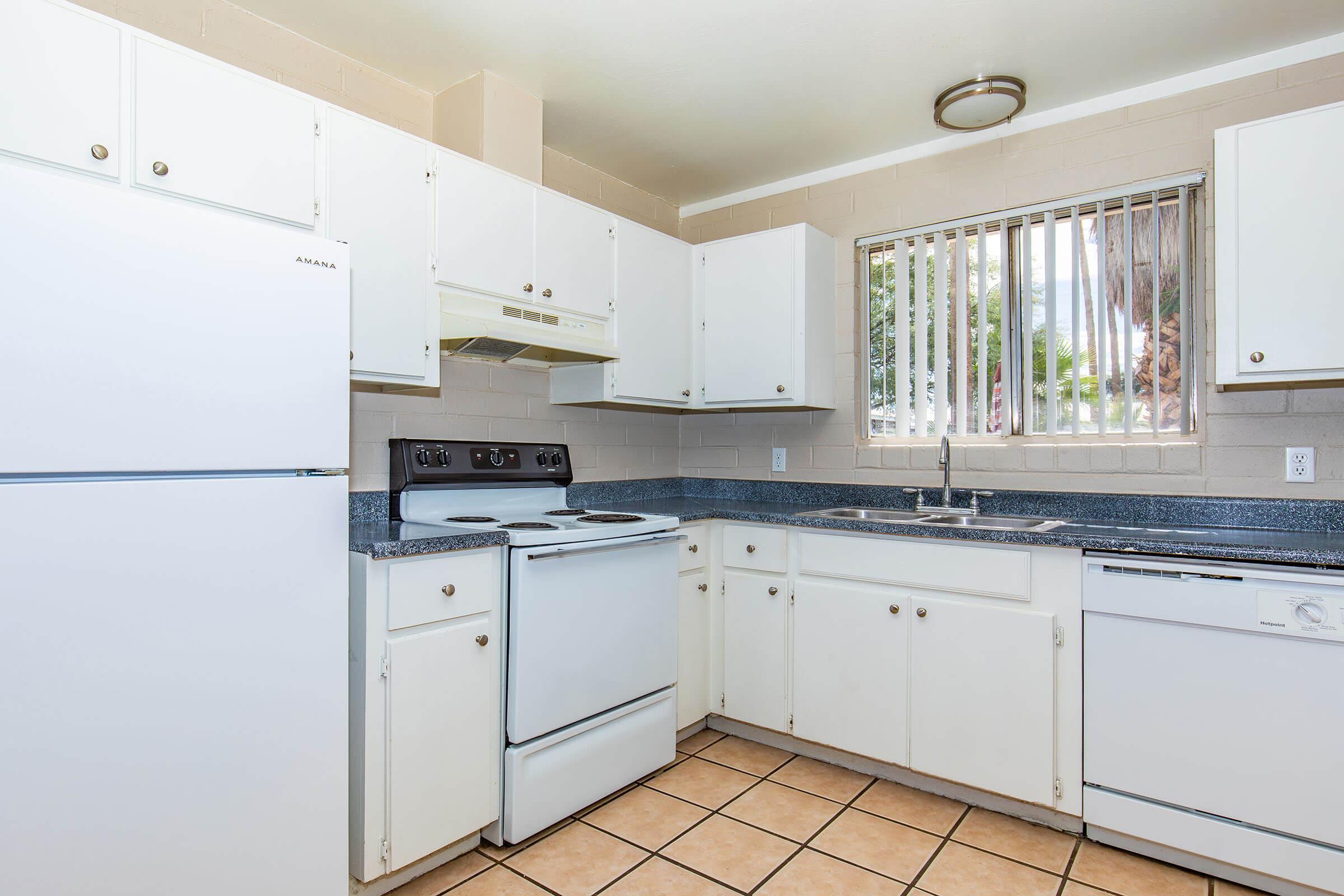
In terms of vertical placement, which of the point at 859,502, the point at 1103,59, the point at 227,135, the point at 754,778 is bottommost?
the point at 754,778

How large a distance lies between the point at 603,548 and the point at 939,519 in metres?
1.32

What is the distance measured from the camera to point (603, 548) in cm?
231

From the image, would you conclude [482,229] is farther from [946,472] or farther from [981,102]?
[946,472]

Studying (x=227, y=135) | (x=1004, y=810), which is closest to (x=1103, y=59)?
(x=1004, y=810)

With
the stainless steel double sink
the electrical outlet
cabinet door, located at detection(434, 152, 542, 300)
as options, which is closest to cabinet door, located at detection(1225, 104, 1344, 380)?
the electrical outlet

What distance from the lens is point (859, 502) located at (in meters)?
3.13

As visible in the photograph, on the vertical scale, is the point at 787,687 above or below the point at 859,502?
below

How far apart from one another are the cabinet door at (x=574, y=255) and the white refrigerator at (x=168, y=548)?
3.46 ft

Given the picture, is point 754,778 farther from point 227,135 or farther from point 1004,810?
point 227,135

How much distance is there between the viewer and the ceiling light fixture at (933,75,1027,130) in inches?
99.7

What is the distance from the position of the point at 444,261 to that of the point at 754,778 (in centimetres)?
200

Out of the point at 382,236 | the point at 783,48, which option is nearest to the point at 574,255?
the point at 382,236

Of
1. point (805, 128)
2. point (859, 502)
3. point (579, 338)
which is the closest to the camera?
point (579, 338)

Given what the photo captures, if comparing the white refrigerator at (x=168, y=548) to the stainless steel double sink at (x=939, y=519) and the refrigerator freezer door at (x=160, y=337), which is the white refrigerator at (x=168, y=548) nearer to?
the refrigerator freezer door at (x=160, y=337)
